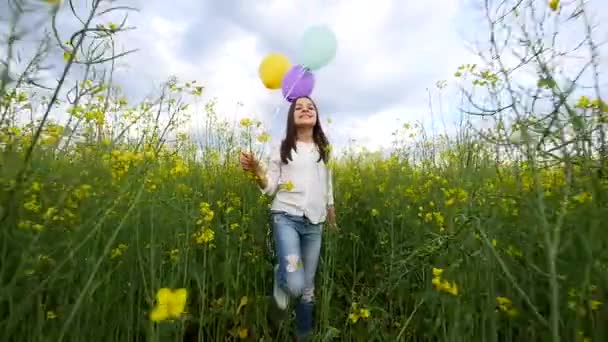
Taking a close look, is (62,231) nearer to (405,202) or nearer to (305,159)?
(305,159)

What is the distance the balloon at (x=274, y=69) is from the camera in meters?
3.02

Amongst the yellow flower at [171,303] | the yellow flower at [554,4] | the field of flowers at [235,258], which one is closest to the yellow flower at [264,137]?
the field of flowers at [235,258]

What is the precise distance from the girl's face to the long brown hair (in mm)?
26

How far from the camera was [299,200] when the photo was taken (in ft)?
8.38

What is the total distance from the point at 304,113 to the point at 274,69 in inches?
18.7

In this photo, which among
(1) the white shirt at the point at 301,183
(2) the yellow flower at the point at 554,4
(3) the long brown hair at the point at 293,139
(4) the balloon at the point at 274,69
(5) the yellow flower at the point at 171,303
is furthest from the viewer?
(4) the balloon at the point at 274,69

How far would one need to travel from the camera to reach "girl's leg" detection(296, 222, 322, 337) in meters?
2.39

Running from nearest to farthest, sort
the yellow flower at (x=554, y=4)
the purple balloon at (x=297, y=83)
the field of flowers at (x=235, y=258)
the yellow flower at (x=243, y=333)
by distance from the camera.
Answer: the field of flowers at (x=235, y=258)
the yellow flower at (x=554, y=4)
the yellow flower at (x=243, y=333)
the purple balloon at (x=297, y=83)

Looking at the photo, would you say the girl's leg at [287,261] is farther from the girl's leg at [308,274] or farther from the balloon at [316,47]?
the balloon at [316,47]

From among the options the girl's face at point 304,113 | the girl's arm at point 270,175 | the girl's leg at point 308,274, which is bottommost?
the girl's leg at point 308,274

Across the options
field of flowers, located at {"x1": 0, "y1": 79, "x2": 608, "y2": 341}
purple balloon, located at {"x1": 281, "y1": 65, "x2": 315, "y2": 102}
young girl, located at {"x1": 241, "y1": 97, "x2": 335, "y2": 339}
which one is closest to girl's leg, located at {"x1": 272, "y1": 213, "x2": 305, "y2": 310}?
young girl, located at {"x1": 241, "y1": 97, "x2": 335, "y2": 339}

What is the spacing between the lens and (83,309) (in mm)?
1525

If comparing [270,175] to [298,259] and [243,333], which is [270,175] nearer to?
[298,259]

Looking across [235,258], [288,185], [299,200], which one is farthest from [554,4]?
[235,258]
